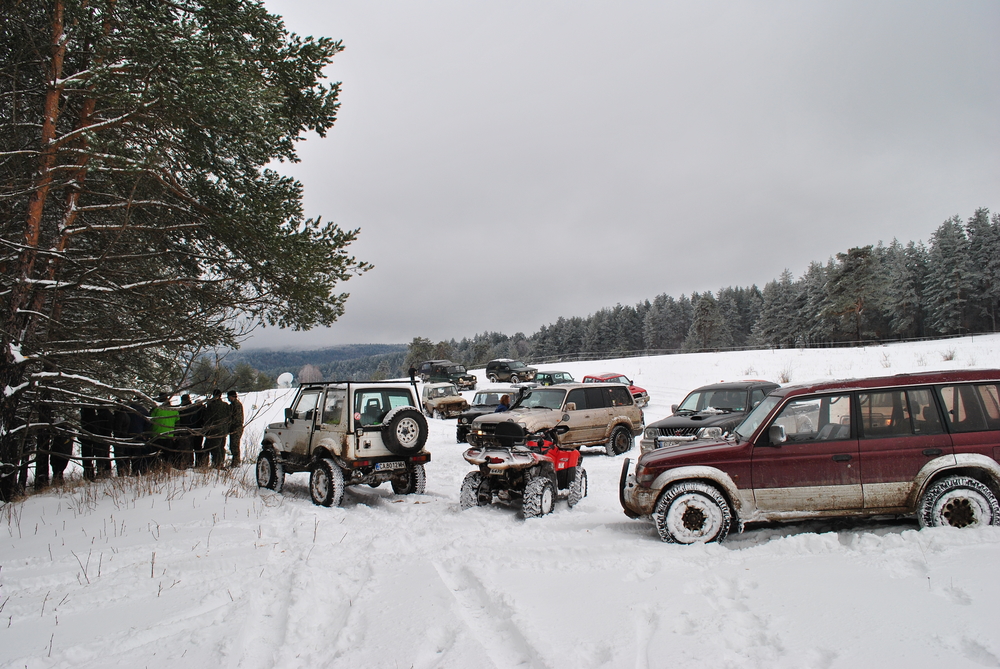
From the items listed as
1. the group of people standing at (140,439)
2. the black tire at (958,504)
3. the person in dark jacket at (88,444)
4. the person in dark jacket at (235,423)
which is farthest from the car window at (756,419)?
the person in dark jacket at (88,444)

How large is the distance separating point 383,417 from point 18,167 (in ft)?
22.0

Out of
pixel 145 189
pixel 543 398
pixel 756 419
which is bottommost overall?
pixel 543 398

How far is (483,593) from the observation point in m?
4.41

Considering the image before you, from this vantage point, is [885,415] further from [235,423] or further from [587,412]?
[235,423]

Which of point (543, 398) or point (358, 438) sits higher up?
point (543, 398)

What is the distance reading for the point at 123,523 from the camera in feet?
22.2

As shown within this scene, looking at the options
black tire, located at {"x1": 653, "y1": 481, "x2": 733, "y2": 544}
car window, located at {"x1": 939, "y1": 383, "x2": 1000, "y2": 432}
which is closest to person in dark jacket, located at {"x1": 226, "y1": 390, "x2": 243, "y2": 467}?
black tire, located at {"x1": 653, "y1": 481, "x2": 733, "y2": 544}

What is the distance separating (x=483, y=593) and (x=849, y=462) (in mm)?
4029

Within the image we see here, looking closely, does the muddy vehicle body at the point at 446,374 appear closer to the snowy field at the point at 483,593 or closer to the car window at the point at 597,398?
the car window at the point at 597,398

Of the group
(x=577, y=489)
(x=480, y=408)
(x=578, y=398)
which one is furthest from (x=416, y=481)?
(x=480, y=408)

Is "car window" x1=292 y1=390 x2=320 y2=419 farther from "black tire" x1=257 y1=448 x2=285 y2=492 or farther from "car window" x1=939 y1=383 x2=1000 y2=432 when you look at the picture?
"car window" x1=939 y1=383 x2=1000 y2=432

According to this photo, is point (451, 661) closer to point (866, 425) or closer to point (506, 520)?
point (506, 520)

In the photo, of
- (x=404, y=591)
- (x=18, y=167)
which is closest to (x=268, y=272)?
(x=18, y=167)

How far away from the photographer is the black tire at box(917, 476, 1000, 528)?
5117 mm
